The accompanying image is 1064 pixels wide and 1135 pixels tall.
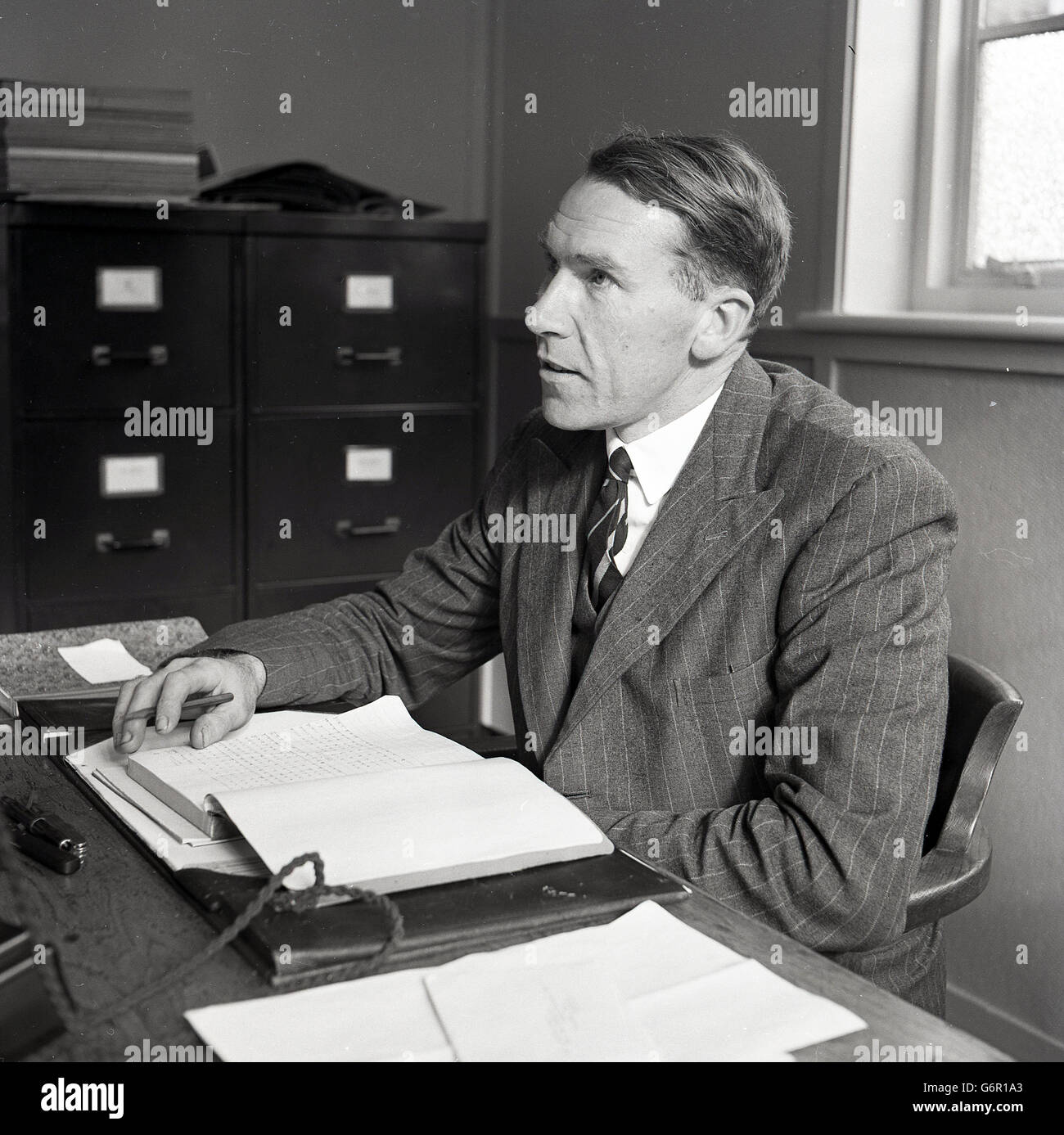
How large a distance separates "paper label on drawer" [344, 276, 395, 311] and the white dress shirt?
6.16 feet

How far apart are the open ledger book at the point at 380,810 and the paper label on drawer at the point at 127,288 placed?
78.0 inches

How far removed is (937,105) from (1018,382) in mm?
586

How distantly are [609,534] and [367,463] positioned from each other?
6.32 ft

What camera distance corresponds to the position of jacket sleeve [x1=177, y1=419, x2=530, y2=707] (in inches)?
77.8

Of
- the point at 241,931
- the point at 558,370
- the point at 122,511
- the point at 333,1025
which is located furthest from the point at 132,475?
the point at 333,1025

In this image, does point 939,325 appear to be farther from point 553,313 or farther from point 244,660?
point 244,660

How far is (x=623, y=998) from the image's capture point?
1.00m

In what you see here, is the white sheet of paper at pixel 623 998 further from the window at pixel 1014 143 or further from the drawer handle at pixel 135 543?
the drawer handle at pixel 135 543

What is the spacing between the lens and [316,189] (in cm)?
350

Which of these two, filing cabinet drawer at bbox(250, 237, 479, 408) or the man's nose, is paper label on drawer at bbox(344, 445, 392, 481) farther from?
the man's nose

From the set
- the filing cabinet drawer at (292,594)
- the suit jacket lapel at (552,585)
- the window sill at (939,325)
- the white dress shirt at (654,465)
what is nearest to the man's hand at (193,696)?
the suit jacket lapel at (552,585)

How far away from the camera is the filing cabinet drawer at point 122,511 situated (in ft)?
10.6

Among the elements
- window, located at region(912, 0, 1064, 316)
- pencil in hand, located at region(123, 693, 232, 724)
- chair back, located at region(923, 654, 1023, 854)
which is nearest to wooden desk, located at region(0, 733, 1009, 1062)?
pencil in hand, located at region(123, 693, 232, 724)
